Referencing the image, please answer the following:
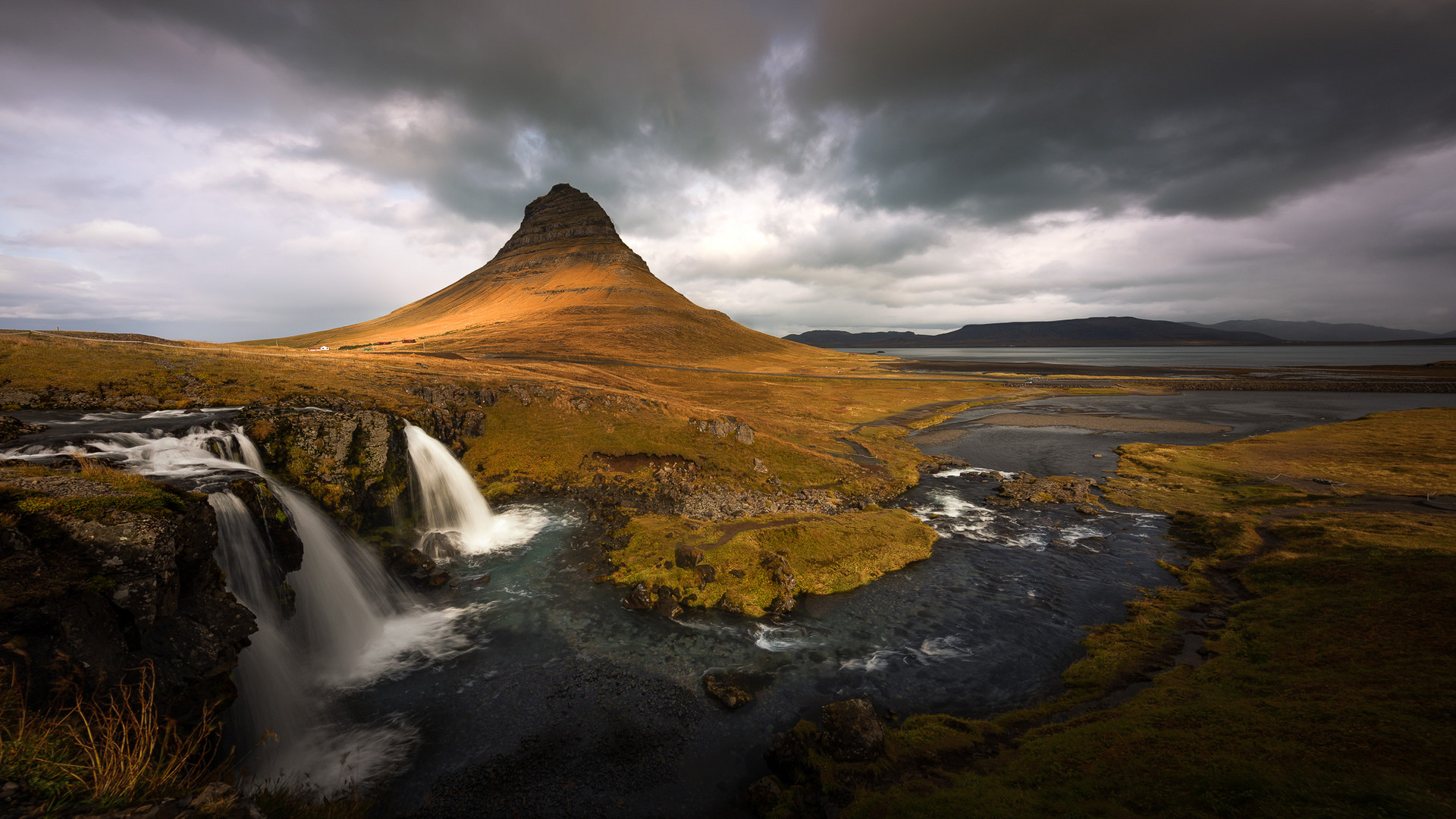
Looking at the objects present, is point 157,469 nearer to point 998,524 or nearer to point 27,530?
point 27,530

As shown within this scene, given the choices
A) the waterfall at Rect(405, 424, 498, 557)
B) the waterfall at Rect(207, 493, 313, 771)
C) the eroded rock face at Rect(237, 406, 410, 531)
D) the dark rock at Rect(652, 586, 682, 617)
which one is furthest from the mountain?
the dark rock at Rect(652, 586, 682, 617)

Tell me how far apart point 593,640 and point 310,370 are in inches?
1369

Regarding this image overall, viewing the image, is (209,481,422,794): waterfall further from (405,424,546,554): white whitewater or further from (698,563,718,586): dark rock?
(698,563,718,586): dark rock

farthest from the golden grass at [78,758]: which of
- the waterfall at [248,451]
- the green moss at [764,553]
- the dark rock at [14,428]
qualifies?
the dark rock at [14,428]

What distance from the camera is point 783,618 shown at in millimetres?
20641

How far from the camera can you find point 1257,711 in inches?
456

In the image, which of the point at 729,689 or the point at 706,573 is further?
the point at 706,573

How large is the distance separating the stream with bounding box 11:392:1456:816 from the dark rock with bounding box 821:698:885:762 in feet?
7.02

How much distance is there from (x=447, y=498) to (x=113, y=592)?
19.6 meters

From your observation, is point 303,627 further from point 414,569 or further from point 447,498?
point 447,498

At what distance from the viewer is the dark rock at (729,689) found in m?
15.6

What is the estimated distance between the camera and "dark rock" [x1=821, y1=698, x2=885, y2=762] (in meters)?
12.8

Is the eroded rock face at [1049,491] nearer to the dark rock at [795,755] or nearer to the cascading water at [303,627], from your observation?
the dark rock at [795,755]

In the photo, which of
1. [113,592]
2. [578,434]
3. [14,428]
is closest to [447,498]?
[578,434]
